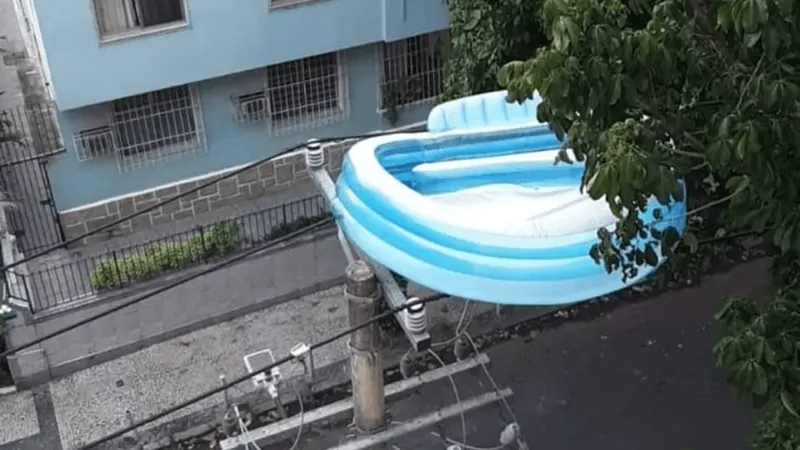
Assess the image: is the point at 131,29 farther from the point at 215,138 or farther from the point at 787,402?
the point at 787,402

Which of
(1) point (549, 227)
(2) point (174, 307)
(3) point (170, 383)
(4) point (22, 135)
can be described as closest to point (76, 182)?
(4) point (22, 135)

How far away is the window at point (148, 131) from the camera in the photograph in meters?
14.3

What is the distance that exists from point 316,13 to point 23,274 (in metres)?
5.39

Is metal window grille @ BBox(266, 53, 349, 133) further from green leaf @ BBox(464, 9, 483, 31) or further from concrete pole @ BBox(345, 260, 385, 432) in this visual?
concrete pole @ BBox(345, 260, 385, 432)

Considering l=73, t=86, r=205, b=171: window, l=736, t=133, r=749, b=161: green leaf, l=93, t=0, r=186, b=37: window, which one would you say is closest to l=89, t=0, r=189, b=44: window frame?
l=93, t=0, r=186, b=37: window

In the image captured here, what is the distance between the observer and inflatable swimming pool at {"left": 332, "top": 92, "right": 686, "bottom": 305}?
8773mm

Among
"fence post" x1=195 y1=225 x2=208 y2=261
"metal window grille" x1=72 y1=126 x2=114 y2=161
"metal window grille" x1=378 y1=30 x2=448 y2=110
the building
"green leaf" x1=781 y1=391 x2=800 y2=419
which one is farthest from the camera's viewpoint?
"metal window grille" x1=378 y1=30 x2=448 y2=110

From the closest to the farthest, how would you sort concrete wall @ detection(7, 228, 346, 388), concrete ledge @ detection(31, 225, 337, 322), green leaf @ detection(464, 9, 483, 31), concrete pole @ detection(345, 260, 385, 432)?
concrete pole @ detection(345, 260, 385, 432), green leaf @ detection(464, 9, 483, 31), concrete wall @ detection(7, 228, 346, 388), concrete ledge @ detection(31, 225, 337, 322)

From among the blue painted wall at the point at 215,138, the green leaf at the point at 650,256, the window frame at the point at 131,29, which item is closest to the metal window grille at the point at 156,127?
the blue painted wall at the point at 215,138

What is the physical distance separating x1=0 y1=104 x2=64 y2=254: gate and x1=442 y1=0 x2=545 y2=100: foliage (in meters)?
5.88

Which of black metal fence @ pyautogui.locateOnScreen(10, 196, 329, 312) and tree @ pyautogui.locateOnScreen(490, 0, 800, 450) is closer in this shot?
tree @ pyautogui.locateOnScreen(490, 0, 800, 450)

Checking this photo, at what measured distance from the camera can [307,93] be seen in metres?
15.5

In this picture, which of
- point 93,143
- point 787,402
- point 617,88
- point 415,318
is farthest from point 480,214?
point 93,143

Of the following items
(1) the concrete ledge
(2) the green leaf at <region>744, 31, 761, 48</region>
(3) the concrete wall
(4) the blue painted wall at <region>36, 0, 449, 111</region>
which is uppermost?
(2) the green leaf at <region>744, 31, 761, 48</region>
